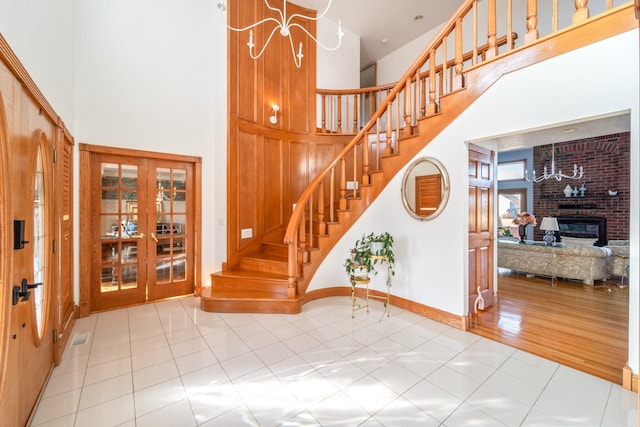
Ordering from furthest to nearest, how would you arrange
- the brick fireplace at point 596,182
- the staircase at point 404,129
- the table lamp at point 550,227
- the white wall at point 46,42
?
1. the brick fireplace at point 596,182
2. the table lamp at point 550,227
3. the staircase at point 404,129
4. the white wall at point 46,42

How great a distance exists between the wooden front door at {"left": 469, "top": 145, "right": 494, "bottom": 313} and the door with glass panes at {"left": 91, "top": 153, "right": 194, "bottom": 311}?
13.5ft

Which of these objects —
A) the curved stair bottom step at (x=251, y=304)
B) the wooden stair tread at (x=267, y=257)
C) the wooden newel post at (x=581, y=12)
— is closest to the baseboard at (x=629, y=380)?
the wooden newel post at (x=581, y=12)

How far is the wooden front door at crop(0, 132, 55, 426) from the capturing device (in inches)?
58.7

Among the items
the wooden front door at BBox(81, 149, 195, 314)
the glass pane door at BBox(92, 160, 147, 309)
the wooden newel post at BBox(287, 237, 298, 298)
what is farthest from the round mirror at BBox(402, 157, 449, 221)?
the glass pane door at BBox(92, 160, 147, 309)

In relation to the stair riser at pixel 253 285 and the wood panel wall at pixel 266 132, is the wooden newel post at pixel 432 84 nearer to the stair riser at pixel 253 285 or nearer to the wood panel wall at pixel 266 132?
the wood panel wall at pixel 266 132

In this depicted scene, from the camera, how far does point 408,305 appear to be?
3855 mm

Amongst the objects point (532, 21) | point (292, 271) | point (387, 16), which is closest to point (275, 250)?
point (292, 271)

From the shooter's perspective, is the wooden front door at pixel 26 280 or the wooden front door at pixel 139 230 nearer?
the wooden front door at pixel 26 280

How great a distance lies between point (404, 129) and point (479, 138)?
1016mm

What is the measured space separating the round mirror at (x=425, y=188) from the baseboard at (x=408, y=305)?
1.17 meters

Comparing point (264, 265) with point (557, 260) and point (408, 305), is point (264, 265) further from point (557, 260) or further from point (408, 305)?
point (557, 260)

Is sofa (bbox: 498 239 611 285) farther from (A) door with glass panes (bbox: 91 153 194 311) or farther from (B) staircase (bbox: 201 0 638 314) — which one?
(A) door with glass panes (bbox: 91 153 194 311)

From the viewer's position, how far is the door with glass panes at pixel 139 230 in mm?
3855

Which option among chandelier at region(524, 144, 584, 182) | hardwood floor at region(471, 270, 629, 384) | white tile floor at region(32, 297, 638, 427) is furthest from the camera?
chandelier at region(524, 144, 584, 182)
